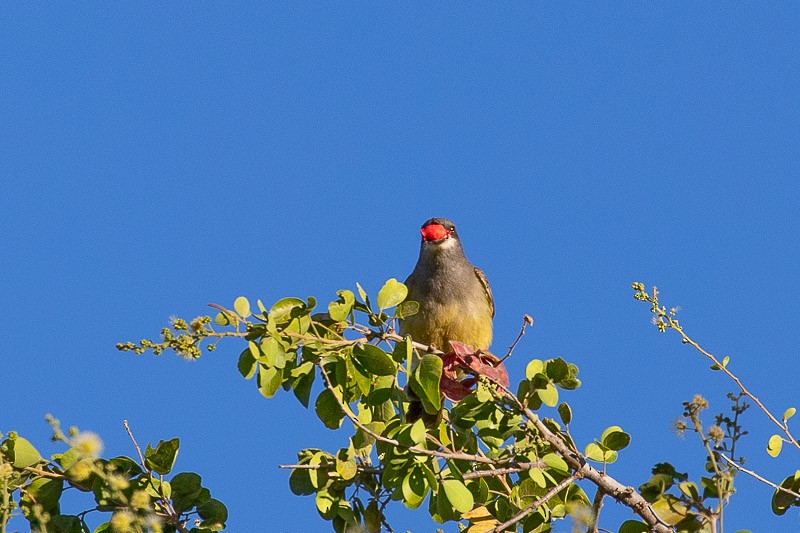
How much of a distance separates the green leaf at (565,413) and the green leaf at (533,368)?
0.71 feet

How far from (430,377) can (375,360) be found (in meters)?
0.28

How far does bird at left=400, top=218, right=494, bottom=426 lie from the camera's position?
744 centimetres

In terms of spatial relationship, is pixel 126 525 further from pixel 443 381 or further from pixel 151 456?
pixel 443 381

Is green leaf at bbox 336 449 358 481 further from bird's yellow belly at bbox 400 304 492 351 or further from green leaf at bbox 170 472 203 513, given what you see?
bird's yellow belly at bbox 400 304 492 351

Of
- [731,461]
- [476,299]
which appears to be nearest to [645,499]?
[731,461]

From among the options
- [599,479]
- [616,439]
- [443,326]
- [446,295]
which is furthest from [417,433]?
[446,295]

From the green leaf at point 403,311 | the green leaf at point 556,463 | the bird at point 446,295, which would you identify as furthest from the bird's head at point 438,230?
the green leaf at point 556,463

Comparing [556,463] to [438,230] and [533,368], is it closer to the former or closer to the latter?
[533,368]

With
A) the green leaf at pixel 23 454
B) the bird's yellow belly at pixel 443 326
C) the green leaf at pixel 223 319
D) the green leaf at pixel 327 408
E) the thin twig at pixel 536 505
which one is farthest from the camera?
the bird's yellow belly at pixel 443 326

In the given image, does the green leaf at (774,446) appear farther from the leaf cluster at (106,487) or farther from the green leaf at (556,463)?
the leaf cluster at (106,487)

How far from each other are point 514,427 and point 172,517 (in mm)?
1437

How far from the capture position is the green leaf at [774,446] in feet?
14.4

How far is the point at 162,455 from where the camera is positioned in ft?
14.6

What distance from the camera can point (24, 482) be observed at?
14.7ft
